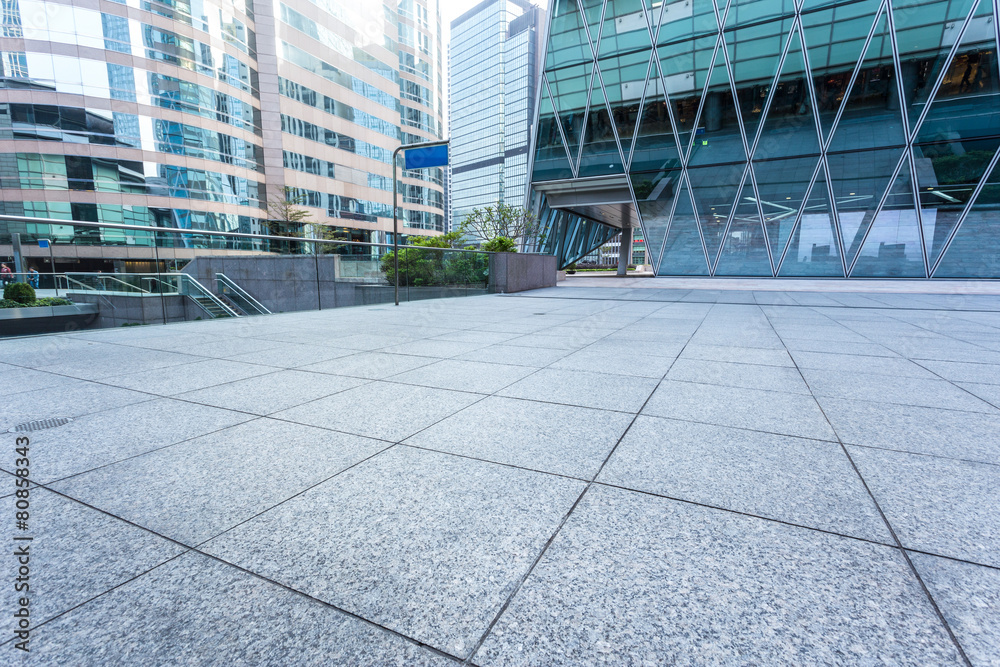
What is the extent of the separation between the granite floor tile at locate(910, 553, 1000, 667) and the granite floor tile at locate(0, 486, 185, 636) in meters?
2.79

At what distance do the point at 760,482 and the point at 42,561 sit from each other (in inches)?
129

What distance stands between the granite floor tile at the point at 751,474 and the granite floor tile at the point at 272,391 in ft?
8.86

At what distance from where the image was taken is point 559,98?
99.4ft

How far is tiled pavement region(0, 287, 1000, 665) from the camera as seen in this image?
4.67 ft

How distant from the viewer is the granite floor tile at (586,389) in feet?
12.8

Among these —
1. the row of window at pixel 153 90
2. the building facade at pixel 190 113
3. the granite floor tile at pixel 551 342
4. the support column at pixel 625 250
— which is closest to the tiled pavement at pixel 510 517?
the granite floor tile at pixel 551 342

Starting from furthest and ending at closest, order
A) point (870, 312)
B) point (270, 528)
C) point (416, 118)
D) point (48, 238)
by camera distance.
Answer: point (416, 118) < point (870, 312) < point (48, 238) < point (270, 528)

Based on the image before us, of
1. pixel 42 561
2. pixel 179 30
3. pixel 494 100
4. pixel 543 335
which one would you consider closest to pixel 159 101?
pixel 179 30

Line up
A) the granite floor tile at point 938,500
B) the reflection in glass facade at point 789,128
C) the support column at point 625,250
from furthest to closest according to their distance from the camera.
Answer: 1. the support column at point 625,250
2. the reflection in glass facade at point 789,128
3. the granite floor tile at point 938,500

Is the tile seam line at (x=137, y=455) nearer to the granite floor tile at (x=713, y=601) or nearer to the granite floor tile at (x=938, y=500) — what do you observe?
the granite floor tile at (x=713, y=601)

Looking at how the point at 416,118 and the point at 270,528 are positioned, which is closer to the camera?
the point at 270,528

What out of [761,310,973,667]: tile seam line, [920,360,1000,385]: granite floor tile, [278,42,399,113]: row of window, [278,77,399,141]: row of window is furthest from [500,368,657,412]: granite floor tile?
[278,42,399,113]: row of window

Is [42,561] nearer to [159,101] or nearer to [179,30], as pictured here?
[159,101]

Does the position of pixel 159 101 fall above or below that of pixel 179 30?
below
